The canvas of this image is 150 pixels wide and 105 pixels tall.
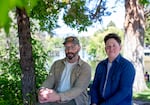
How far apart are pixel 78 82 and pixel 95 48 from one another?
4923 cm

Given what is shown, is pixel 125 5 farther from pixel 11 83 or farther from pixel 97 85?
pixel 97 85

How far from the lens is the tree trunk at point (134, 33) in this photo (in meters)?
14.6

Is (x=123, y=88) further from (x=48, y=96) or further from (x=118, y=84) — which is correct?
(x=48, y=96)

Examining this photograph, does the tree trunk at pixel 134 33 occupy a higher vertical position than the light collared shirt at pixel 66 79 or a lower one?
higher

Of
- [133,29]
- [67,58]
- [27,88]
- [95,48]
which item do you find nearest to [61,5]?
[27,88]

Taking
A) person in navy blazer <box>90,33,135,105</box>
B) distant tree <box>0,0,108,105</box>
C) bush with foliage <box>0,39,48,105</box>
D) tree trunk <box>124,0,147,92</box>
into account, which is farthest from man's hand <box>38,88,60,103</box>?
tree trunk <box>124,0,147,92</box>

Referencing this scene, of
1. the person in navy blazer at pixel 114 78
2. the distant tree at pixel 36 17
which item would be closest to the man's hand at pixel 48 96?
the person in navy blazer at pixel 114 78

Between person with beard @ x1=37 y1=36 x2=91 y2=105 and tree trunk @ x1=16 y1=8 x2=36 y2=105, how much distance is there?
3.60 feet

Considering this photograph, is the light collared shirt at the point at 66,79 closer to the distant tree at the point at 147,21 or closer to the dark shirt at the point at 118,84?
the dark shirt at the point at 118,84

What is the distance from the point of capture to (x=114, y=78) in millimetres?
3574

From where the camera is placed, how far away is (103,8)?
11781 mm

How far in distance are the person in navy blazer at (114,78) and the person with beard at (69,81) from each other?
244 millimetres

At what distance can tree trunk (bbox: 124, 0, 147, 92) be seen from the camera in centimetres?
1457

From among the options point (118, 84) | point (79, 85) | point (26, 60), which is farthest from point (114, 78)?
point (26, 60)
